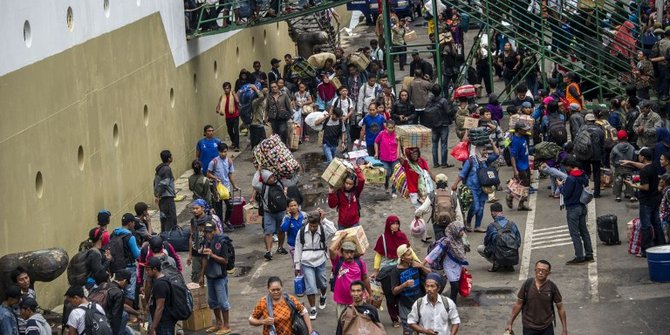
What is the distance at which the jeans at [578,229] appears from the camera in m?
22.0

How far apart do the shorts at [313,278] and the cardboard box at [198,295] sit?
1.38 meters

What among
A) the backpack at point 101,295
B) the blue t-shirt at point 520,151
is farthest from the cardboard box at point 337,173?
the backpack at point 101,295

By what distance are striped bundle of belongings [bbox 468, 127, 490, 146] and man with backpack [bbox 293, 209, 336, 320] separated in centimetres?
494

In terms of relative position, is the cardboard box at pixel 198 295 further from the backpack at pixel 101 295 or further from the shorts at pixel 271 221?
the shorts at pixel 271 221

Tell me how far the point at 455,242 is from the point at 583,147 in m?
6.11

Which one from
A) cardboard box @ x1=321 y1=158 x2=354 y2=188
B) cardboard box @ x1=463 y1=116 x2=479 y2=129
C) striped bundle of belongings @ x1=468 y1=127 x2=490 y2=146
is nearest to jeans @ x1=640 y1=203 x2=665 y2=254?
striped bundle of belongings @ x1=468 y1=127 x2=490 y2=146

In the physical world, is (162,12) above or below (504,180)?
above

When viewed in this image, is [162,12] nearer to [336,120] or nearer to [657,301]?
[336,120]

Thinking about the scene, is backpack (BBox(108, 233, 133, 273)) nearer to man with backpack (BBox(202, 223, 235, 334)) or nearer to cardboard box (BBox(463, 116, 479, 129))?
man with backpack (BBox(202, 223, 235, 334))

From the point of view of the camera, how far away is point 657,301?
20.5 metres

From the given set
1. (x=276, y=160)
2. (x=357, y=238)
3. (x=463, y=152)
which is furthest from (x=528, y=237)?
(x=357, y=238)

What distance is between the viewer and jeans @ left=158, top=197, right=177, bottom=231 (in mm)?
24844

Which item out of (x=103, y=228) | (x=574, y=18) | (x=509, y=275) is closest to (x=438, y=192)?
(x=509, y=275)

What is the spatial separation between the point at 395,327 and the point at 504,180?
8703 millimetres
